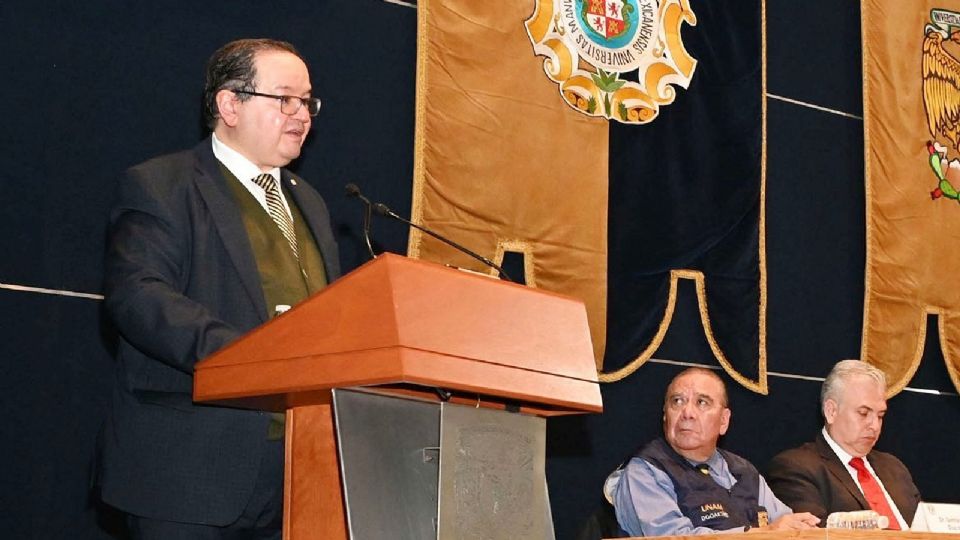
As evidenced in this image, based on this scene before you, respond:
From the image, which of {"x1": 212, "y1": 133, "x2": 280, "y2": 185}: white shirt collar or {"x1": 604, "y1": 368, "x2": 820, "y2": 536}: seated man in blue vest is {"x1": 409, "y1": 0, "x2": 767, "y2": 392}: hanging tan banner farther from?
{"x1": 212, "y1": 133, "x2": 280, "y2": 185}: white shirt collar

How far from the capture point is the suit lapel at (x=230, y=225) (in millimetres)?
2416

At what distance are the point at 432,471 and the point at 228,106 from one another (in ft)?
3.29

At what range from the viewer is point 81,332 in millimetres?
3576

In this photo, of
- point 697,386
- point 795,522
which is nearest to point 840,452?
point 697,386

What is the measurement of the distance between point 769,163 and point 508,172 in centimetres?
149

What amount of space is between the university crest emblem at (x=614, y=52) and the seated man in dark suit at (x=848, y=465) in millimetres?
1282

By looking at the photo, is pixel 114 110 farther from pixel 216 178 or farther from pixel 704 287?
pixel 704 287

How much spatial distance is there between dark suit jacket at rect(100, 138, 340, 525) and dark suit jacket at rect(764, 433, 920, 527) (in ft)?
7.94

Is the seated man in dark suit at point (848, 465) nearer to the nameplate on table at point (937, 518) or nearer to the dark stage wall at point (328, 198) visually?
the dark stage wall at point (328, 198)

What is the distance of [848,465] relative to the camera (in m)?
4.45

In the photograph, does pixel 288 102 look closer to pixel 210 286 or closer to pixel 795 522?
A: pixel 210 286

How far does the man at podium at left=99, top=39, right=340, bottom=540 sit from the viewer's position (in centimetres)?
225

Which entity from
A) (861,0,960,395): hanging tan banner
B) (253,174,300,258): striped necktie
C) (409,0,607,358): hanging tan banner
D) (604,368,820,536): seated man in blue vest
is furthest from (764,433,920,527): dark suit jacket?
(253,174,300,258): striped necktie

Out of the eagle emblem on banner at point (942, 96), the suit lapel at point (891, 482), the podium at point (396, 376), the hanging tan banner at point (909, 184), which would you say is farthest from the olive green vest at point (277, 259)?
the eagle emblem on banner at point (942, 96)
